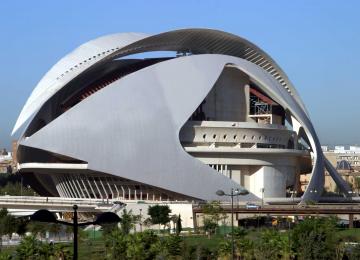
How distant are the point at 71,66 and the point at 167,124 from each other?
9.18m

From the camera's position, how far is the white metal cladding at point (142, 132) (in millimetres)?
59719

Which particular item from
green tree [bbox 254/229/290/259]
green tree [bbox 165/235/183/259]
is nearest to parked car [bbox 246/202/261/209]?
green tree [bbox 254/229/290/259]

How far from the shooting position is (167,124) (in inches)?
2443

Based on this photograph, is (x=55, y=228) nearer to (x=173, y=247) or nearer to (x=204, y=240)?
(x=204, y=240)

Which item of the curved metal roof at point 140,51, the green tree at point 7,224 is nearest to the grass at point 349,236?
the green tree at point 7,224

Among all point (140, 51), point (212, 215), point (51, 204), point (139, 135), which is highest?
point (140, 51)

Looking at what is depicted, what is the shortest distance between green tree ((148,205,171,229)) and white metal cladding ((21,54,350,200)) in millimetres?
4773

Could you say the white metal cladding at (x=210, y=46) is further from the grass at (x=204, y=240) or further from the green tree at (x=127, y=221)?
the grass at (x=204, y=240)

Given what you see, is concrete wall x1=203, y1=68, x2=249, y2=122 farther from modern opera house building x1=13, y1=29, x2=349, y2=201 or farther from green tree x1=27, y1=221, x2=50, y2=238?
green tree x1=27, y1=221, x2=50, y2=238

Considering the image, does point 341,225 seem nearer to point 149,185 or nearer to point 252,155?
point 252,155

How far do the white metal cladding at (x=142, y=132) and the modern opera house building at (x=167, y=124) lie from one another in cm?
8

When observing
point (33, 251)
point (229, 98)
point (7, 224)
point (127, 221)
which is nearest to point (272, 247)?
point (33, 251)

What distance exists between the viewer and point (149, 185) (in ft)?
202

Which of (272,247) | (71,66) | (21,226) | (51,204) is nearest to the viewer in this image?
(272,247)
